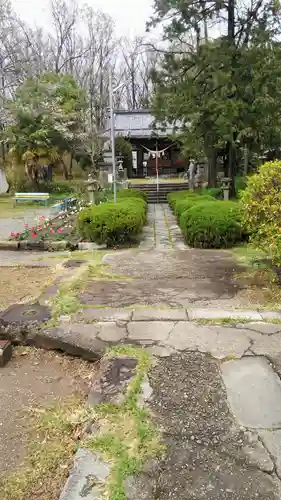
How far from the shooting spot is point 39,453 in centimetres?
201

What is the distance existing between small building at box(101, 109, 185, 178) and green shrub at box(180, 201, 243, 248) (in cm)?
1675

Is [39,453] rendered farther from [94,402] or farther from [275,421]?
[275,421]

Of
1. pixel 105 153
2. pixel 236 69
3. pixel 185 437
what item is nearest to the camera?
pixel 185 437

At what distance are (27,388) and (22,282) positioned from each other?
8.25 ft

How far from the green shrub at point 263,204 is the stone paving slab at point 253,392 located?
2.24m

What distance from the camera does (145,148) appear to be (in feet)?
76.9

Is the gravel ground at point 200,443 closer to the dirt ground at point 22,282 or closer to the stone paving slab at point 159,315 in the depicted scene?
the stone paving slab at point 159,315

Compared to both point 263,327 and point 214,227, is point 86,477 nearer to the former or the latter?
point 263,327

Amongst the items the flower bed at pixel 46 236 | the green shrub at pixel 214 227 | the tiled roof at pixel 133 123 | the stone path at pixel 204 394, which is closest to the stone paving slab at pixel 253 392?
the stone path at pixel 204 394

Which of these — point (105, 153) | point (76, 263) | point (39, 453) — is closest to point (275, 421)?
point (39, 453)

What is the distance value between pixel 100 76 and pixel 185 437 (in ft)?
112

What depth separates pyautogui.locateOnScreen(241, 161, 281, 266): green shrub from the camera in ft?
15.2

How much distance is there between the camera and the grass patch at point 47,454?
1771mm

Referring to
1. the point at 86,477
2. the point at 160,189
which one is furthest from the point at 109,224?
the point at 160,189
